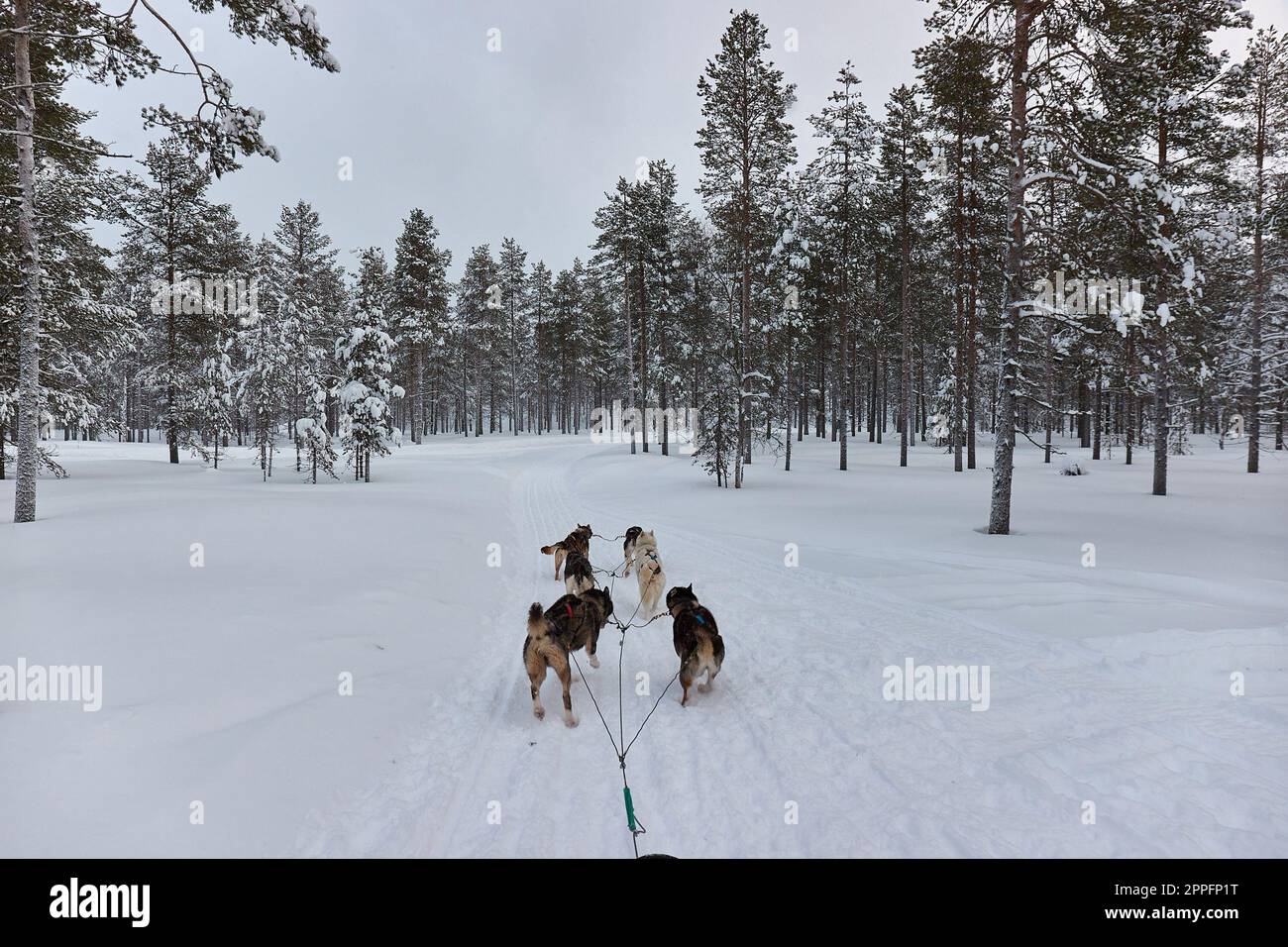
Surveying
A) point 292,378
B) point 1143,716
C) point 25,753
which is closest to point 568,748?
point 25,753

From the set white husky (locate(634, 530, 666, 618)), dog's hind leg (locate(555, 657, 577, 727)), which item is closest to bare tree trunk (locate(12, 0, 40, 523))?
white husky (locate(634, 530, 666, 618))

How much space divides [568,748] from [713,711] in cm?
135

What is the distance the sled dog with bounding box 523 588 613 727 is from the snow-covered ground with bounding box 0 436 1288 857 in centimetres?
35

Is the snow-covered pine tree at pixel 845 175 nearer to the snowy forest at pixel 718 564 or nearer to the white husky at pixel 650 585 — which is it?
the snowy forest at pixel 718 564

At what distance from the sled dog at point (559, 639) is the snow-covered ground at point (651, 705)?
0.35 m

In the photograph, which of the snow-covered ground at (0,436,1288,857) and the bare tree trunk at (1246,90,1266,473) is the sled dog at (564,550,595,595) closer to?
the snow-covered ground at (0,436,1288,857)

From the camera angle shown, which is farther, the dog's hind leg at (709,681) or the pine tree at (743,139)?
the pine tree at (743,139)

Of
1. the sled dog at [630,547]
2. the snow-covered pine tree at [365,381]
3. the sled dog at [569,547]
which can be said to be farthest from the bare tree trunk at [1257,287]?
the snow-covered pine tree at [365,381]

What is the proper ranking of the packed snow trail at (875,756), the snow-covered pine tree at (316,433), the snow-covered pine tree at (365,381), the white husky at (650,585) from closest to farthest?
the packed snow trail at (875,756) → the white husky at (650,585) → the snow-covered pine tree at (316,433) → the snow-covered pine tree at (365,381)

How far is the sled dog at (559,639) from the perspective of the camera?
475cm

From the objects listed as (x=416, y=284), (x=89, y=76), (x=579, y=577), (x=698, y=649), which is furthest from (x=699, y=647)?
(x=416, y=284)

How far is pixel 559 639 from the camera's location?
16.1 ft
